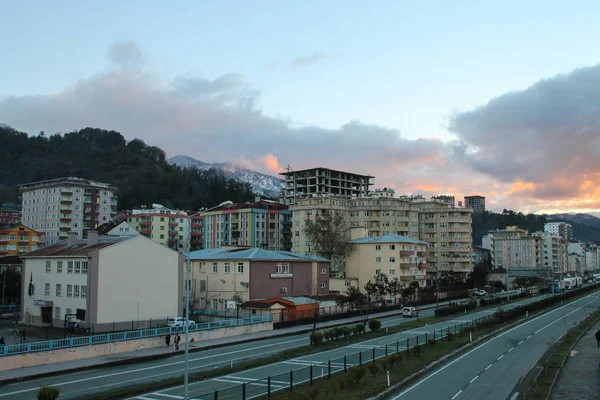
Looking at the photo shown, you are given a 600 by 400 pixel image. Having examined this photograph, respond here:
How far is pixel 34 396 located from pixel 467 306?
193 ft

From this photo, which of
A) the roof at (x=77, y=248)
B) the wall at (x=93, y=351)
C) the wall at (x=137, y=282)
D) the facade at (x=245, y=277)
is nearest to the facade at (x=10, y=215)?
the facade at (x=245, y=277)

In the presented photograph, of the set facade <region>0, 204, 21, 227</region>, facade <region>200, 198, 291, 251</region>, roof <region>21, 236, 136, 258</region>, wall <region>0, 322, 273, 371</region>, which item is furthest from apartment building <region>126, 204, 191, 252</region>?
wall <region>0, 322, 273, 371</region>

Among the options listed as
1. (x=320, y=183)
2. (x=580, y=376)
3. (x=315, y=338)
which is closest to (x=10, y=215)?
(x=320, y=183)

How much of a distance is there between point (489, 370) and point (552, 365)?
3595 mm

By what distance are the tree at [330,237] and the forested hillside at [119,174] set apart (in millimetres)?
67227

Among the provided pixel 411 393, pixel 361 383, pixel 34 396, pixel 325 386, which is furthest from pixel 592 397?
pixel 34 396

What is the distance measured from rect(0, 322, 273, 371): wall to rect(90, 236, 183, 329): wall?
7.91 meters

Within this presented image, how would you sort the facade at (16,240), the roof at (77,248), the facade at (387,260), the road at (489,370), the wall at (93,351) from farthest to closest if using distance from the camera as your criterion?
the facade at (16,240) < the facade at (387,260) < the roof at (77,248) < the wall at (93,351) < the road at (489,370)

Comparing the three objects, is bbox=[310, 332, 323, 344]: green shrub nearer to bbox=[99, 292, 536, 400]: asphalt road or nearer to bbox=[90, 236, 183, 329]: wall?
bbox=[99, 292, 536, 400]: asphalt road

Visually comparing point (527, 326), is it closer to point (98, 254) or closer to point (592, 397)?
point (592, 397)

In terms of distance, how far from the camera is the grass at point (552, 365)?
75.0 feet

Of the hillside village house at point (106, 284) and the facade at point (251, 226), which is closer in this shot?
the hillside village house at point (106, 284)

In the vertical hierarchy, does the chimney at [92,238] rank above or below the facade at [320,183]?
below

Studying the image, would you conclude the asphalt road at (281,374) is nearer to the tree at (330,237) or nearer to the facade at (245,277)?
the facade at (245,277)
